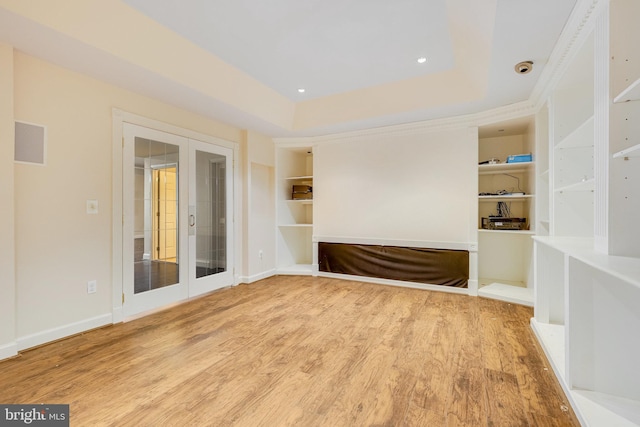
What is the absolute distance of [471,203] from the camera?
396cm

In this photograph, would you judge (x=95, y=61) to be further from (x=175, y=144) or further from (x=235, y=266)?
(x=235, y=266)

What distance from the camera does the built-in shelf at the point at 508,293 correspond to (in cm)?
349

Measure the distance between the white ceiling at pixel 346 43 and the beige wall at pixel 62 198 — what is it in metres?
0.23

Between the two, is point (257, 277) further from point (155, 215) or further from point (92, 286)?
point (92, 286)

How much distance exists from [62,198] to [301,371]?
104 inches

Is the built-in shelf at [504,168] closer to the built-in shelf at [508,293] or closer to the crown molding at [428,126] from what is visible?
the crown molding at [428,126]

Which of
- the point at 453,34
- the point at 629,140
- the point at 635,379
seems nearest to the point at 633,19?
the point at 629,140

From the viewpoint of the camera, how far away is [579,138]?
2.32 meters

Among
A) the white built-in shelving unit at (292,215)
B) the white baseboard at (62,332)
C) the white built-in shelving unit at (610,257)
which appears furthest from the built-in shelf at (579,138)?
the white baseboard at (62,332)

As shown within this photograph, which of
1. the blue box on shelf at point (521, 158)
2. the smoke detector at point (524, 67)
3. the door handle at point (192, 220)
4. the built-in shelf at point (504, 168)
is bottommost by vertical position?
the door handle at point (192, 220)

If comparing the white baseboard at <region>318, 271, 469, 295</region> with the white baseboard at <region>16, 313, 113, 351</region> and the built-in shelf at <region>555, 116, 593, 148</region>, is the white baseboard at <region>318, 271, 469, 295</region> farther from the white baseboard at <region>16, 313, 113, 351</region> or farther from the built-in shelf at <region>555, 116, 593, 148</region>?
the white baseboard at <region>16, 313, 113, 351</region>

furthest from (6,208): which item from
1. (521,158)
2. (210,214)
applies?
(521,158)

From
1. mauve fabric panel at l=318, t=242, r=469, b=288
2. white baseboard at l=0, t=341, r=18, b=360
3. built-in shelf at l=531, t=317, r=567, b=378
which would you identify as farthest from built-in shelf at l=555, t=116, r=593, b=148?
white baseboard at l=0, t=341, r=18, b=360

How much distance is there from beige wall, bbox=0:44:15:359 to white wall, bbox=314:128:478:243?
3.69m
